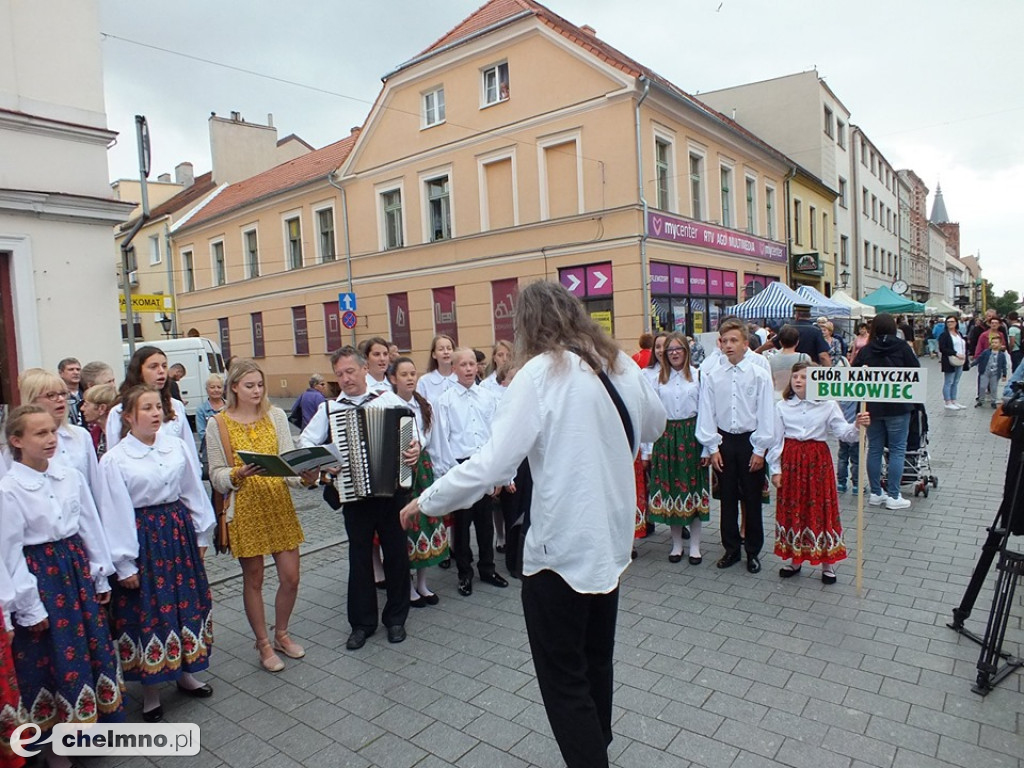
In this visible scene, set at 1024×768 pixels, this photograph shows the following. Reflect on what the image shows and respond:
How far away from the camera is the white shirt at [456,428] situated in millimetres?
5344

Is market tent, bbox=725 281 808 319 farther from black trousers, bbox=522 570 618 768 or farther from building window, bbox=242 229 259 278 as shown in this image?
building window, bbox=242 229 259 278

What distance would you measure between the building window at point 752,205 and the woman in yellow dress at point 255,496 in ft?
71.4

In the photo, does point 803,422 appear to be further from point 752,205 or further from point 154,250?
point 154,250

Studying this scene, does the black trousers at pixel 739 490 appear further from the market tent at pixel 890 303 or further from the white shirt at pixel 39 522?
the market tent at pixel 890 303

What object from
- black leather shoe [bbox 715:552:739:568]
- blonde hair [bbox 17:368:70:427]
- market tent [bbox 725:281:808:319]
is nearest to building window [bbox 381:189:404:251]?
market tent [bbox 725:281:808:319]

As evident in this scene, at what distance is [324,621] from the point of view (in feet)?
15.9

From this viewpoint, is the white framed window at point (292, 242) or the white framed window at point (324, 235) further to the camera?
the white framed window at point (292, 242)

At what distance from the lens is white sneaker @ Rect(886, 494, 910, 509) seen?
22.9ft

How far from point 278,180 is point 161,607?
87.5ft

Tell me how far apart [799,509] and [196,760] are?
4.27 m

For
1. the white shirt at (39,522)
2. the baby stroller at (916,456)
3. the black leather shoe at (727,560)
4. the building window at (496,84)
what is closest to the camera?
the white shirt at (39,522)

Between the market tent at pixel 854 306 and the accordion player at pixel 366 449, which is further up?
the market tent at pixel 854 306

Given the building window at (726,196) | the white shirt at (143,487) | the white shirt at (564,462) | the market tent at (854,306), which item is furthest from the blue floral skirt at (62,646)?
the market tent at (854,306)

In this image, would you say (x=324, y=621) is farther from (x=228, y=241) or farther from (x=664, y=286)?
(x=228, y=241)
